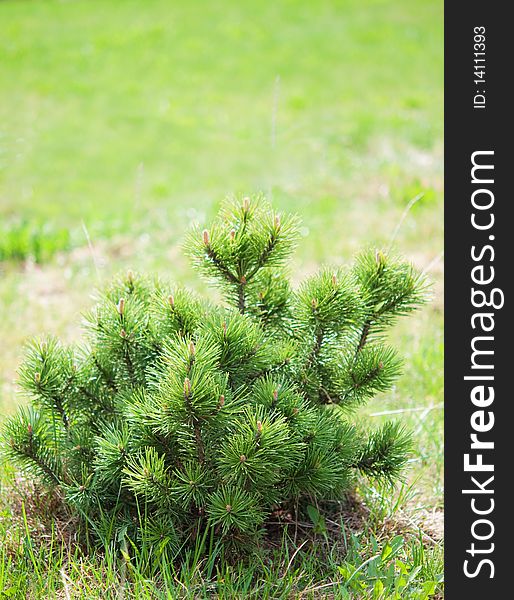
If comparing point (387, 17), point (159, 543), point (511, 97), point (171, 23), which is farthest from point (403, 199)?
point (387, 17)

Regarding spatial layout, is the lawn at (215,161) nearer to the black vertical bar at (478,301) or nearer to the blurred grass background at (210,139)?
the blurred grass background at (210,139)

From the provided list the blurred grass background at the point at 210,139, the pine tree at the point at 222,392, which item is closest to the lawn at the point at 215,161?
the blurred grass background at the point at 210,139

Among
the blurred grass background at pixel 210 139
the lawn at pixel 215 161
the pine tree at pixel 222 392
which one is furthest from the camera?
the blurred grass background at pixel 210 139

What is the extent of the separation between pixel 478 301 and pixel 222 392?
776 millimetres

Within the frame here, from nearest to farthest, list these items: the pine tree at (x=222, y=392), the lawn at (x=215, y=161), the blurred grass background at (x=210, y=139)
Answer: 1. the pine tree at (x=222, y=392)
2. the lawn at (x=215, y=161)
3. the blurred grass background at (x=210, y=139)

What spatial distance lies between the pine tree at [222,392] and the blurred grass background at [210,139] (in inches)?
15.4

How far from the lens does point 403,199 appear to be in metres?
6.92

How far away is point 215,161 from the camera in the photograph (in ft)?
29.9

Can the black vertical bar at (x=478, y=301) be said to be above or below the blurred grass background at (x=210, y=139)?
below

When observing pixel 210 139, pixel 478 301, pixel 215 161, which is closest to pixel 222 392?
pixel 478 301

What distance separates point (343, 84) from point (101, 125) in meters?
3.99

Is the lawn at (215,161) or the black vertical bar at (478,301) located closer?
the black vertical bar at (478,301)

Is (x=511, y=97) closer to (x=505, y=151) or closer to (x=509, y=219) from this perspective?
(x=505, y=151)

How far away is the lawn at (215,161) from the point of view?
93.4 inches
